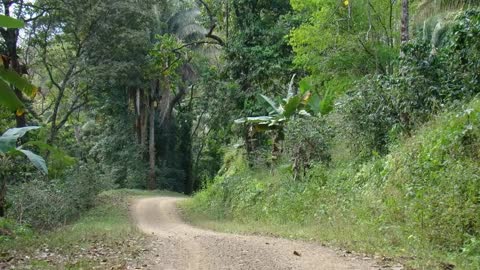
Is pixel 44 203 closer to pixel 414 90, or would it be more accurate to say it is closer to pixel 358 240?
pixel 358 240

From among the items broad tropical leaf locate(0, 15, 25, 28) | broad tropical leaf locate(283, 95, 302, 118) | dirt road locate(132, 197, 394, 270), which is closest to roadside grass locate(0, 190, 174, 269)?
dirt road locate(132, 197, 394, 270)

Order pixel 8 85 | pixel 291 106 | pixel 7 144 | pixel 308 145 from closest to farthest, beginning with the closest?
pixel 8 85
pixel 7 144
pixel 308 145
pixel 291 106

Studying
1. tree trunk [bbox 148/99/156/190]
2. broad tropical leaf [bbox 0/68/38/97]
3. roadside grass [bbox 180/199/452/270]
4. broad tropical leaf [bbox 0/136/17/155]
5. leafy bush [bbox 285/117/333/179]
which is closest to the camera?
roadside grass [bbox 180/199/452/270]

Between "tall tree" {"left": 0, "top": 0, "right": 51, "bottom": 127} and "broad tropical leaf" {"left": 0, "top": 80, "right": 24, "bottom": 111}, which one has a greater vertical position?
"tall tree" {"left": 0, "top": 0, "right": 51, "bottom": 127}

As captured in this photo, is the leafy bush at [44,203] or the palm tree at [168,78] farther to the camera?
the palm tree at [168,78]

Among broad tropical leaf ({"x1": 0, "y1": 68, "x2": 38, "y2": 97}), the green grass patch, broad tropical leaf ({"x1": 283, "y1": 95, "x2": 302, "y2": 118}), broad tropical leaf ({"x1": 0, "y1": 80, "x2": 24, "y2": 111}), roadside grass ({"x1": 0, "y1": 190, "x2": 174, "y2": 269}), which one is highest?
broad tropical leaf ({"x1": 283, "y1": 95, "x2": 302, "y2": 118})

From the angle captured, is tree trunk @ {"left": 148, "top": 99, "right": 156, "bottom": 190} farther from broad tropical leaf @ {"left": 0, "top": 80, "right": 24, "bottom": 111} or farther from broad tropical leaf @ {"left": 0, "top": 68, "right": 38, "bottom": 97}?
broad tropical leaf @ {"left": 0, "top": 80, "right": 24, "bottom": 111}

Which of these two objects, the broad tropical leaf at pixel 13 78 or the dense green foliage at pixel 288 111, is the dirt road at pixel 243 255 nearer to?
the dense green foliage at pixel 288 111

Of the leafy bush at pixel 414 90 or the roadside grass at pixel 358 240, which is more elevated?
the leafy bush at pixel 414 90

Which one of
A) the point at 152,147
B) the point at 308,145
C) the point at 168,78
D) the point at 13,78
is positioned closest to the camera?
the point at 13,78

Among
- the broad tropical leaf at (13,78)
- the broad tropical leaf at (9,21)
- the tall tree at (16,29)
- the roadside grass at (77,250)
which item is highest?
the tall tree at (16,29)

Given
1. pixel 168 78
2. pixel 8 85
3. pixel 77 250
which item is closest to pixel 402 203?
pixel 77 250

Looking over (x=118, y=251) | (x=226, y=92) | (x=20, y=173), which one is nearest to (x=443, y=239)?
(x=118, y=251)

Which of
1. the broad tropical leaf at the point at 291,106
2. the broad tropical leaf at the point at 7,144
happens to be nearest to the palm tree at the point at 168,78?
the broad tropical leaf at the point at 291,106
